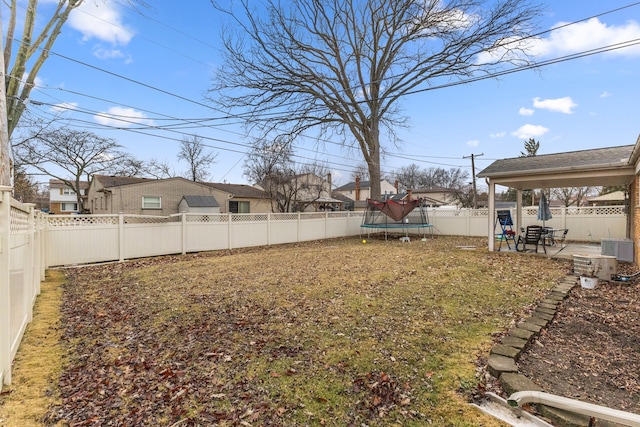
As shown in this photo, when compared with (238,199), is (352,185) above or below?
above

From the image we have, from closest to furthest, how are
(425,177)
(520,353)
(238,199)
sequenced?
(520,353)
(238,199)
(425,177)

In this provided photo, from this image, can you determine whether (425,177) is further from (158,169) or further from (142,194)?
(142,194)

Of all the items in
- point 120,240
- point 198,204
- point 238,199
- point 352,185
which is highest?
point 352,185

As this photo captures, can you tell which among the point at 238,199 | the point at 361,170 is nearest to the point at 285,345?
the point at 238,199

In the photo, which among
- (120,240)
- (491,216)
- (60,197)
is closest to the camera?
(120,240)

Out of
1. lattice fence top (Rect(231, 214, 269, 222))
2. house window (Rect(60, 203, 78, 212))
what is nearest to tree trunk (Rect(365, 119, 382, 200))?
lattice fence top (Rect(231, 214, 269, 222))

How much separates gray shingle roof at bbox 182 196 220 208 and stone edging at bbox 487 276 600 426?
854 inches

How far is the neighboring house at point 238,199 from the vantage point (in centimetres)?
2508

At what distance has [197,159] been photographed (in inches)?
1316

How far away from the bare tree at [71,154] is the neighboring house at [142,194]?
1.73 meters

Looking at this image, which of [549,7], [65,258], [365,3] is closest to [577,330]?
[65,258]

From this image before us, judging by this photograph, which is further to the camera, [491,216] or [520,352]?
[491,216]

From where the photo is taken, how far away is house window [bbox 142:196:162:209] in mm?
21712

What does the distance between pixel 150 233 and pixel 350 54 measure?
→ 12549 millimetres
